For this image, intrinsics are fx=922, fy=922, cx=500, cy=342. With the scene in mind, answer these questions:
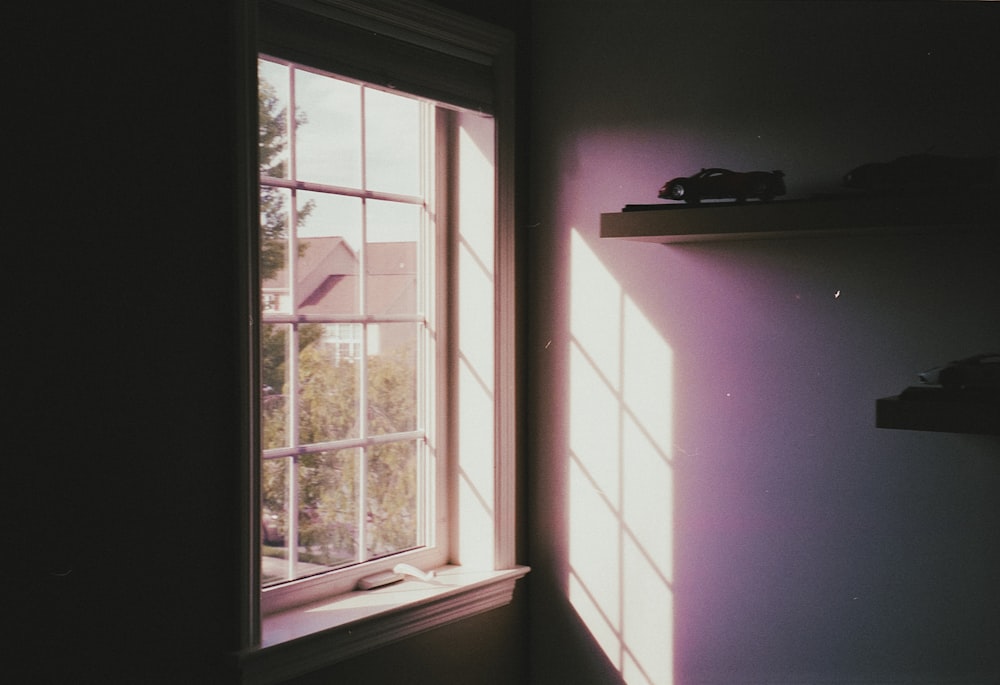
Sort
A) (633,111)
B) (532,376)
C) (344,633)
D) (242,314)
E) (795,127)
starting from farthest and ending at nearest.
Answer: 1. (532,376)
2. (633,111)
3. (795,127)
4. (344,633)
5. (242,314)

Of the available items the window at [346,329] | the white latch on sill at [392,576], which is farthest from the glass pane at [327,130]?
the white latch on sill at [392,576]

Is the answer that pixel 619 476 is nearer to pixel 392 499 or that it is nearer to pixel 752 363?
pixel 752 363

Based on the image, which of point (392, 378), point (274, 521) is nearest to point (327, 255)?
point (392, 378)

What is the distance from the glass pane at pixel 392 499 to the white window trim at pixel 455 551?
13 centimetres

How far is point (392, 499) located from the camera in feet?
8.16

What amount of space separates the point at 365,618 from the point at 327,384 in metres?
0.57

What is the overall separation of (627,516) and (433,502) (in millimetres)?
545

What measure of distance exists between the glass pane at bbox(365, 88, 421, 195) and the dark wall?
0.56 m

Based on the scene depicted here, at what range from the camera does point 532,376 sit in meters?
2.72

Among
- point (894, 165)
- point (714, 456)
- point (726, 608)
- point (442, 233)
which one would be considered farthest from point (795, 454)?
point (442, 233)

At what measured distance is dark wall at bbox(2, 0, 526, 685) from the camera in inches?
61.8

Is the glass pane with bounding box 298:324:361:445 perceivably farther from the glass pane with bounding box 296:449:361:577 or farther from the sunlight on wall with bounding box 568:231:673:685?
the sunlight on wall with bounding box 568:231:673:685

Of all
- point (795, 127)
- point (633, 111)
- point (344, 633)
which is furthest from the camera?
point (633, 111)

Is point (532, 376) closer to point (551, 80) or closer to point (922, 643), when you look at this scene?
point (551, 80)
